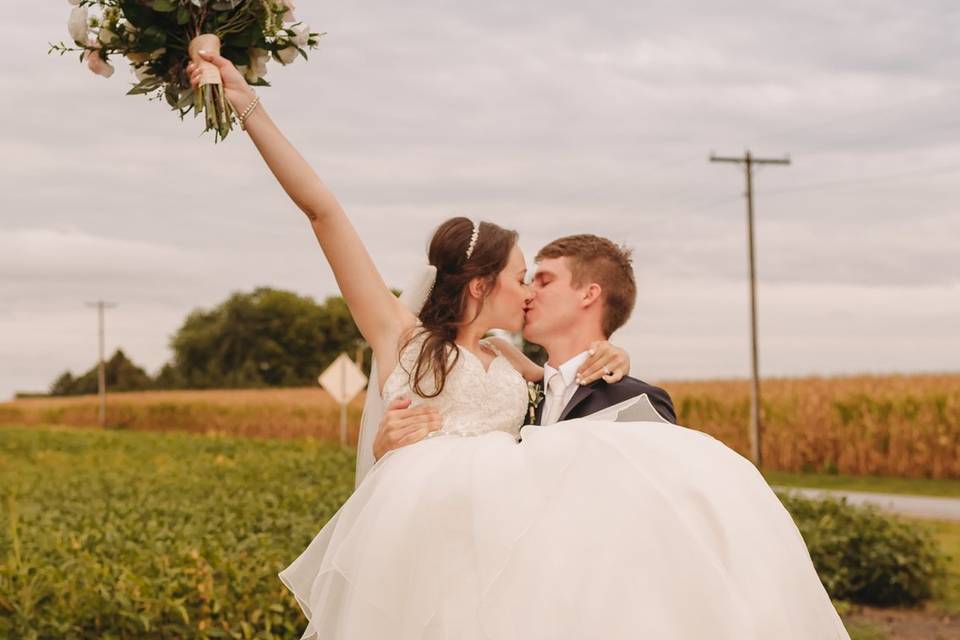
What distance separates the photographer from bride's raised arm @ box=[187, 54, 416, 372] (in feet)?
13.4

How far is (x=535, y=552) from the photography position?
3.35 m

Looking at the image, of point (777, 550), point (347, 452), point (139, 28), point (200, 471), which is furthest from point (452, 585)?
point (347, 452)

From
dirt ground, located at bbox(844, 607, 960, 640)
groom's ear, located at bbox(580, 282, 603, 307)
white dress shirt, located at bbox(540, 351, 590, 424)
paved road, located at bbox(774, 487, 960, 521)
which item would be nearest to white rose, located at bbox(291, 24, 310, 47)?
groom's ear, located at bbox(580, 282, 603, 307)

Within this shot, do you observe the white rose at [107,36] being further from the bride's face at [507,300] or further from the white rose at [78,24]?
the bride's face at [507,300]

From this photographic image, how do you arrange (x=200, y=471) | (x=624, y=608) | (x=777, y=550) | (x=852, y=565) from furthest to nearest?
(x=200, y=471), (x=852, y=565), (x=777, y=550), (x=624, y=608)

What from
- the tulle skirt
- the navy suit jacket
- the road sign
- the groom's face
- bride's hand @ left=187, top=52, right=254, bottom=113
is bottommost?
the road sign

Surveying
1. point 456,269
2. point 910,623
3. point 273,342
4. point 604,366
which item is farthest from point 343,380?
point 273,342

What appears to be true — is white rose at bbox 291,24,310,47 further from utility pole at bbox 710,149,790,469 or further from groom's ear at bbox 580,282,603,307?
utility pole at bbox 710,149,790,469

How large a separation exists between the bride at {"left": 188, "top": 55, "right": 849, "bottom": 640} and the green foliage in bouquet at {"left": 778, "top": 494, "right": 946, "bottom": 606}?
8.09 m

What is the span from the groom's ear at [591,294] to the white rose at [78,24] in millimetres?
2106

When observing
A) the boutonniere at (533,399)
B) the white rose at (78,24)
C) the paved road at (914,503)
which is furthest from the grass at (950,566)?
the white rose at (78,24)

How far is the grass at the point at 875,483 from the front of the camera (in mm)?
26352

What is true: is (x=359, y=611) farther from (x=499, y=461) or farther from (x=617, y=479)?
(x=617, y=479)

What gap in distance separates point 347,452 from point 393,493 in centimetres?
1950
